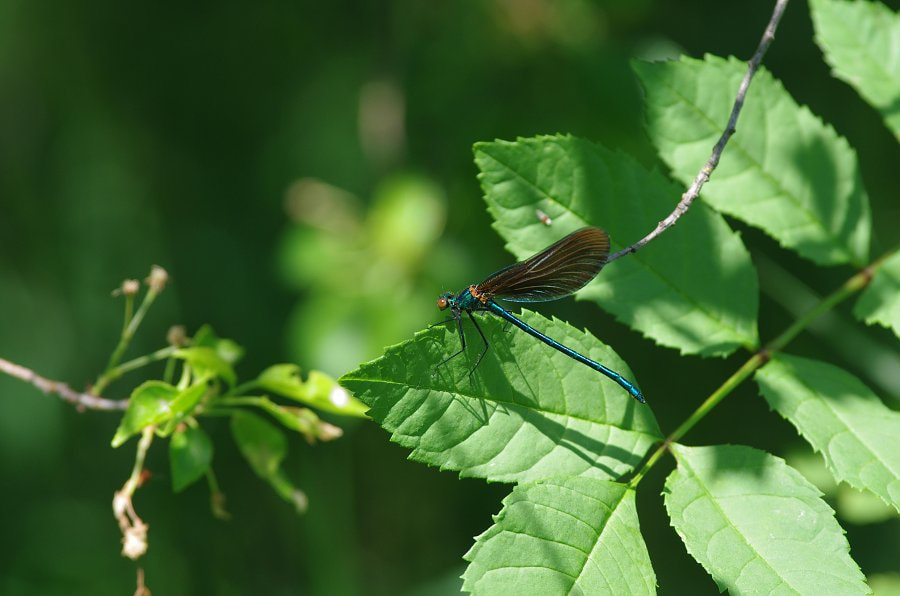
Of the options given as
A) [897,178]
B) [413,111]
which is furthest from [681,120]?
[897,178]


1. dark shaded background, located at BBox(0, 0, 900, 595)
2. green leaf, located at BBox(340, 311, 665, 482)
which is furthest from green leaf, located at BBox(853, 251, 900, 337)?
dark shaded background, located at BBox(0, 0, 900, 595)

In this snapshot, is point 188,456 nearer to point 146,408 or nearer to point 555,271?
point 146,408

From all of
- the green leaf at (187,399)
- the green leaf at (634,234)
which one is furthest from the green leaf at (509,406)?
the green leaf at (187,399)

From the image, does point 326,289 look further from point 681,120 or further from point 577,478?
point 577,478

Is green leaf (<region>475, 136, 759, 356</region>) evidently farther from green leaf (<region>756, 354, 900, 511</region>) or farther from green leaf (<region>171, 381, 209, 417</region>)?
green leaf (<region>171, 381, 209, 417</region>)

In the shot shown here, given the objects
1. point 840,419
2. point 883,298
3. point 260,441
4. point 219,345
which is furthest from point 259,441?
point 883,298
